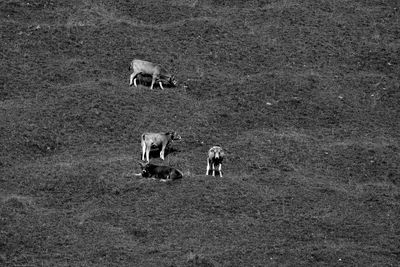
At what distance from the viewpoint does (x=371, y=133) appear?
43.1 meters

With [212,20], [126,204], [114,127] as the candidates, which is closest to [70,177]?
[126,204]

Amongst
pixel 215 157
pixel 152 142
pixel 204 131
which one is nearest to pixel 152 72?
pixel 204 131

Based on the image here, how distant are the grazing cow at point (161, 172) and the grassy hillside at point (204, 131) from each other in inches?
17.7

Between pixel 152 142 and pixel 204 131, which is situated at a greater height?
pixel 204 131

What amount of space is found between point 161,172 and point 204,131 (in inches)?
237

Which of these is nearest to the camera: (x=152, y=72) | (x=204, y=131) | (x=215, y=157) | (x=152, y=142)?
(x=215, y=157)

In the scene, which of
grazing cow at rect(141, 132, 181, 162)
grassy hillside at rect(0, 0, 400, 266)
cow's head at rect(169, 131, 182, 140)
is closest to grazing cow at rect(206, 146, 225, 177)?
grassy hillside at rect(0, 0, 400, 266)

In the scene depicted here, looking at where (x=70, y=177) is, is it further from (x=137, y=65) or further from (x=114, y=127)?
(x=137, y=65)

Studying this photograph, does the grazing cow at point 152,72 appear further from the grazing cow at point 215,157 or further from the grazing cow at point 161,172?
the grazing cow at point 161,172

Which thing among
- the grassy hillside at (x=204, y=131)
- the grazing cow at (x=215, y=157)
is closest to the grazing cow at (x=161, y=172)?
the grassy hillside at (x=204, y=131)

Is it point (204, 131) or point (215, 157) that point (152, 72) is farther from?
point (215, 157)

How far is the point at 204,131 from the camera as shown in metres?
41.4

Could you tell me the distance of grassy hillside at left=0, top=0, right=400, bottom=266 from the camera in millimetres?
31703

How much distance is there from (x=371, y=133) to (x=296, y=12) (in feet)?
48.4
